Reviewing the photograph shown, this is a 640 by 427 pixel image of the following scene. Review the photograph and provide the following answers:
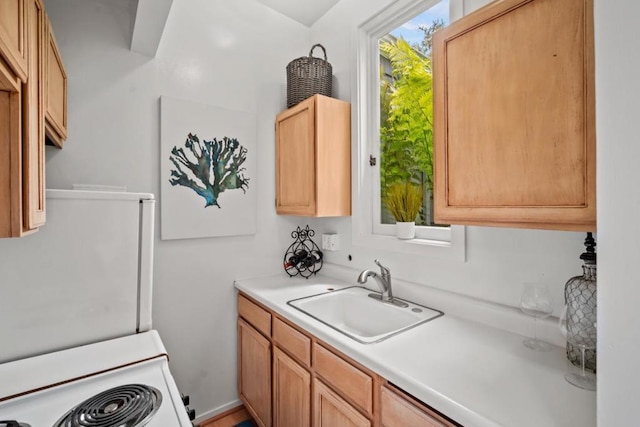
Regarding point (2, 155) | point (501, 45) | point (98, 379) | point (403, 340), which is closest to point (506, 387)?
point (403, 340)

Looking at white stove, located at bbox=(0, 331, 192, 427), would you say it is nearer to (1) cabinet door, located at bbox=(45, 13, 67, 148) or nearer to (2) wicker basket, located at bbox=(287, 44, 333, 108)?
(1) cabinet door, located at bbox=(45, 13, 67, 148)

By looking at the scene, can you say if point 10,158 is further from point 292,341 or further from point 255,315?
point 255,315

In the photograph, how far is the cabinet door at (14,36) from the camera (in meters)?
0.66

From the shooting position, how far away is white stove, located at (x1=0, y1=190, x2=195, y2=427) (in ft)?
3.01

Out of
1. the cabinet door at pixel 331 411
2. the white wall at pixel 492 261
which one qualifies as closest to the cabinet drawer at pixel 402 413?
the cabinet door at pixel 331 411

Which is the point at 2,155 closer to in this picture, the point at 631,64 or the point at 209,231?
the point at 209,231

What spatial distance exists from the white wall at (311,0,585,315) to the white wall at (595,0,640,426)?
61 centimetres

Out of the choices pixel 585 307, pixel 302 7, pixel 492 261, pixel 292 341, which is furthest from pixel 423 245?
pixel 302 7

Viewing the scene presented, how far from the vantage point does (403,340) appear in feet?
3.72

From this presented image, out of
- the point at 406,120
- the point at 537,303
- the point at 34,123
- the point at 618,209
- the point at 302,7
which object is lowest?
the point at 537,303

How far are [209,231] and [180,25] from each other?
126cm

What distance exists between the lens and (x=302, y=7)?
216 cm

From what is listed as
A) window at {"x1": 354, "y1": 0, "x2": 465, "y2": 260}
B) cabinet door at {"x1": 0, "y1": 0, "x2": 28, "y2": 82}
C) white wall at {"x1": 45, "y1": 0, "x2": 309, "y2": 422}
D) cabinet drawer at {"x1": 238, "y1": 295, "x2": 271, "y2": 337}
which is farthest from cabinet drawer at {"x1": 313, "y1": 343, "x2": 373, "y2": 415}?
cabinet door at {"x1": 0, "y1": 0, "x2": 28, "y2": 82}

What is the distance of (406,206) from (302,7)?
1.63m
